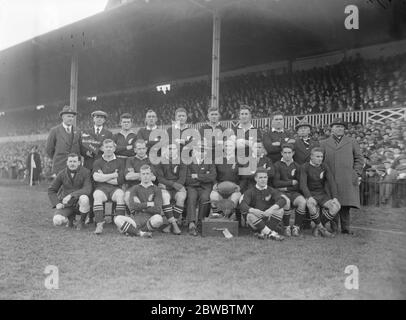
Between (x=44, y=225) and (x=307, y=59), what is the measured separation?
11.0 meters

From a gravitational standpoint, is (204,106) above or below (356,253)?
above

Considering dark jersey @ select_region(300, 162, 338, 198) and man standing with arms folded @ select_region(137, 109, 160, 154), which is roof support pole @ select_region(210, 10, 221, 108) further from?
Answer: dark jersey @ select_region(300, 162, 338, 198)

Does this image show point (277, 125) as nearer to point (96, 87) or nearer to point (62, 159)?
point (62, 159)

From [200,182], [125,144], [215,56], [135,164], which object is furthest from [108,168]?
[215,56]

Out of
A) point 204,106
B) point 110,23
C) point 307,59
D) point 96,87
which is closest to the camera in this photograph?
point 110,23

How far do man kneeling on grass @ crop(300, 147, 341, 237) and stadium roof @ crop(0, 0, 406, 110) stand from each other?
4035 mm

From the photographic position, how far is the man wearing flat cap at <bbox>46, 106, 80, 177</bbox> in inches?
268

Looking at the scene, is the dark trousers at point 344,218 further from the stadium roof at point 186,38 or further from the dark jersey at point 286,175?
the stadium roof at point 186,38

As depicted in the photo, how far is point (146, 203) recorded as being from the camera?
18.6 ft

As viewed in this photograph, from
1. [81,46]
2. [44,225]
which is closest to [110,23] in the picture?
[81,46]

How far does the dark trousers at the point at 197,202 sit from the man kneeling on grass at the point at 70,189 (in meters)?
1.39

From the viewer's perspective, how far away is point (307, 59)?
1481 cm

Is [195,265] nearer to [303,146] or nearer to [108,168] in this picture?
[108,168]
